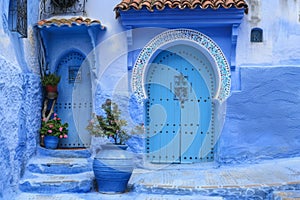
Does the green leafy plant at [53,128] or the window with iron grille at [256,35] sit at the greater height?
the window with iron grille at [256,35]

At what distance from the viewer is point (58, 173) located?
8.03 metres

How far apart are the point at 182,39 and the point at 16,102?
342cm

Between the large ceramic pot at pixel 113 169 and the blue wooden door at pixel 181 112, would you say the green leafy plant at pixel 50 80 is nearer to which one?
the blue wooden door at pixel 181 112

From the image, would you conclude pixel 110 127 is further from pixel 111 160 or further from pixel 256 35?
pixel 256 35

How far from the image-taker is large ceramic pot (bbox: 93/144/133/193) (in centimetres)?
728

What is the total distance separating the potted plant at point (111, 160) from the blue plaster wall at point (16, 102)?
1222 millimetres

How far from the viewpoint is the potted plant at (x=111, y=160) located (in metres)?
7.29

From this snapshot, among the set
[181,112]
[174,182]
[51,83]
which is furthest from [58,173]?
[181,112]

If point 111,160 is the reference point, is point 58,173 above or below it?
below

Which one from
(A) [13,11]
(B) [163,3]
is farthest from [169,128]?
(A) [13,11]

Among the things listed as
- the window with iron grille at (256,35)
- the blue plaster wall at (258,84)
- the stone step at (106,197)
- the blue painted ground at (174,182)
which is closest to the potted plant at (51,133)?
the blue painted ground at (174,182)

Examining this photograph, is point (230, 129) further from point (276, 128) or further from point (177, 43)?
point (177, 43)

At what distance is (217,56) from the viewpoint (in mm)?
8797

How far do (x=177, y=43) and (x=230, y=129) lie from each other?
2.00m
